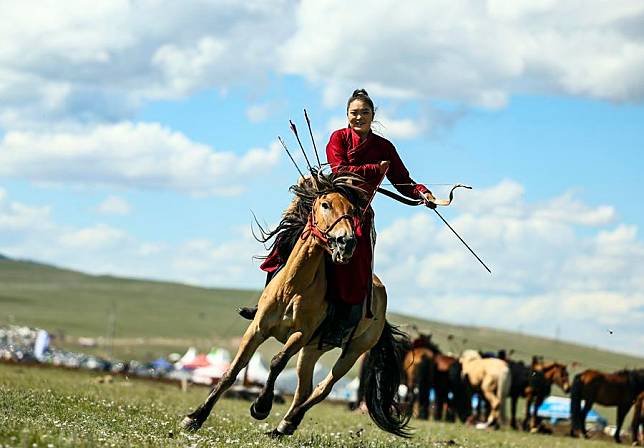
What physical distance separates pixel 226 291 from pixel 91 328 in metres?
54.0

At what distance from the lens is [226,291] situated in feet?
641

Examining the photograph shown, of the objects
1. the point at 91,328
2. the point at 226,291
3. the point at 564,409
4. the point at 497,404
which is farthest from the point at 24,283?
the point at 497,404

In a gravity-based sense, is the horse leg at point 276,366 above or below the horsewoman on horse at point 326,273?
below

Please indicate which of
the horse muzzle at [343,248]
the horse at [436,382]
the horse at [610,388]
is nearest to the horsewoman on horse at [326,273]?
the horse muzzle at [343,248]

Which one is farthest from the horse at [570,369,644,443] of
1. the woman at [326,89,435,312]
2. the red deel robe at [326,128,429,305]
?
the woman at [326,89,435,312]

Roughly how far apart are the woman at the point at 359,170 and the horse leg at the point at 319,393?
107 centimetres

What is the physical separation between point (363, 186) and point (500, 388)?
19810 millimetres

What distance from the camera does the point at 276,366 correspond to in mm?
12250

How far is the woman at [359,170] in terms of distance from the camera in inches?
490

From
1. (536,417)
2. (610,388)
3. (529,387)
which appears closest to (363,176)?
(610,388)

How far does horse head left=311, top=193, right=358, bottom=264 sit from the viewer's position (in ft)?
36.0

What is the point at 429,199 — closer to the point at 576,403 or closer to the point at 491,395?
the point at 491,395

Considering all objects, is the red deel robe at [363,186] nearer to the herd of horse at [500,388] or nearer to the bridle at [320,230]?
the bridle at [320,230]

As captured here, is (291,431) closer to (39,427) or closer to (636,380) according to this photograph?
(39,427)
